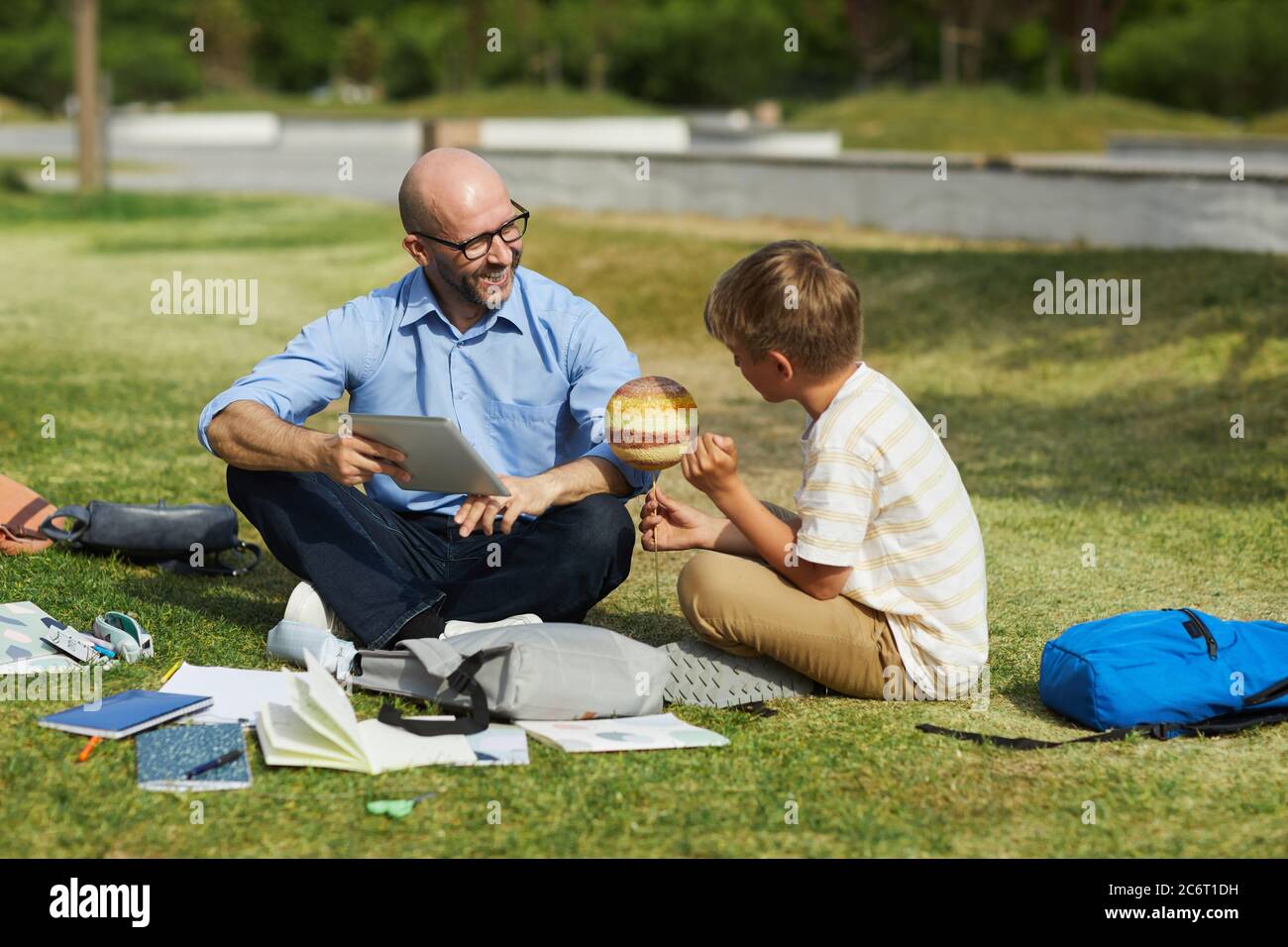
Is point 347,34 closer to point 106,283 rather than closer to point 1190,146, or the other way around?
point 1190,146

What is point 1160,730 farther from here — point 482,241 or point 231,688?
point 231,688

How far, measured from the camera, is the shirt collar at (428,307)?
4.69 metres

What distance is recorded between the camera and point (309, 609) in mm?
4484

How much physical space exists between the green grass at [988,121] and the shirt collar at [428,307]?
27.0 meters

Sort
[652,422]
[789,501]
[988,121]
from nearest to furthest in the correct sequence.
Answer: [652,422] < [789,501] < [988,121]

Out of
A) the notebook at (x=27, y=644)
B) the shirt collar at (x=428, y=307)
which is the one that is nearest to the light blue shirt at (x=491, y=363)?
the shirt collar at (x=428, y=307)

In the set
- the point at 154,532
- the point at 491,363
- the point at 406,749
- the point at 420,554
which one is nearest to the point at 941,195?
the point at 154,532

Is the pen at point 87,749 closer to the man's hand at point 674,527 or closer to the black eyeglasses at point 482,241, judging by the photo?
the man's hand at point 674,527

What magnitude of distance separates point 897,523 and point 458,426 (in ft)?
4.33

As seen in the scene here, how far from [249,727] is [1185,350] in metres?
8.47

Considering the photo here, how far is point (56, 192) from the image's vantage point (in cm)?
2836

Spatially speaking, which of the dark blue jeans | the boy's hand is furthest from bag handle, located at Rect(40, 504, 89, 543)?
the boy's hand

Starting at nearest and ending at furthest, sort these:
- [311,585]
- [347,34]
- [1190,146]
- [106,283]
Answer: [311,585]
[106,283]
[1190,146]
[347,34]

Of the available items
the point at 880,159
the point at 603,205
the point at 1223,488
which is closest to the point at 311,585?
the point at 1223,488
